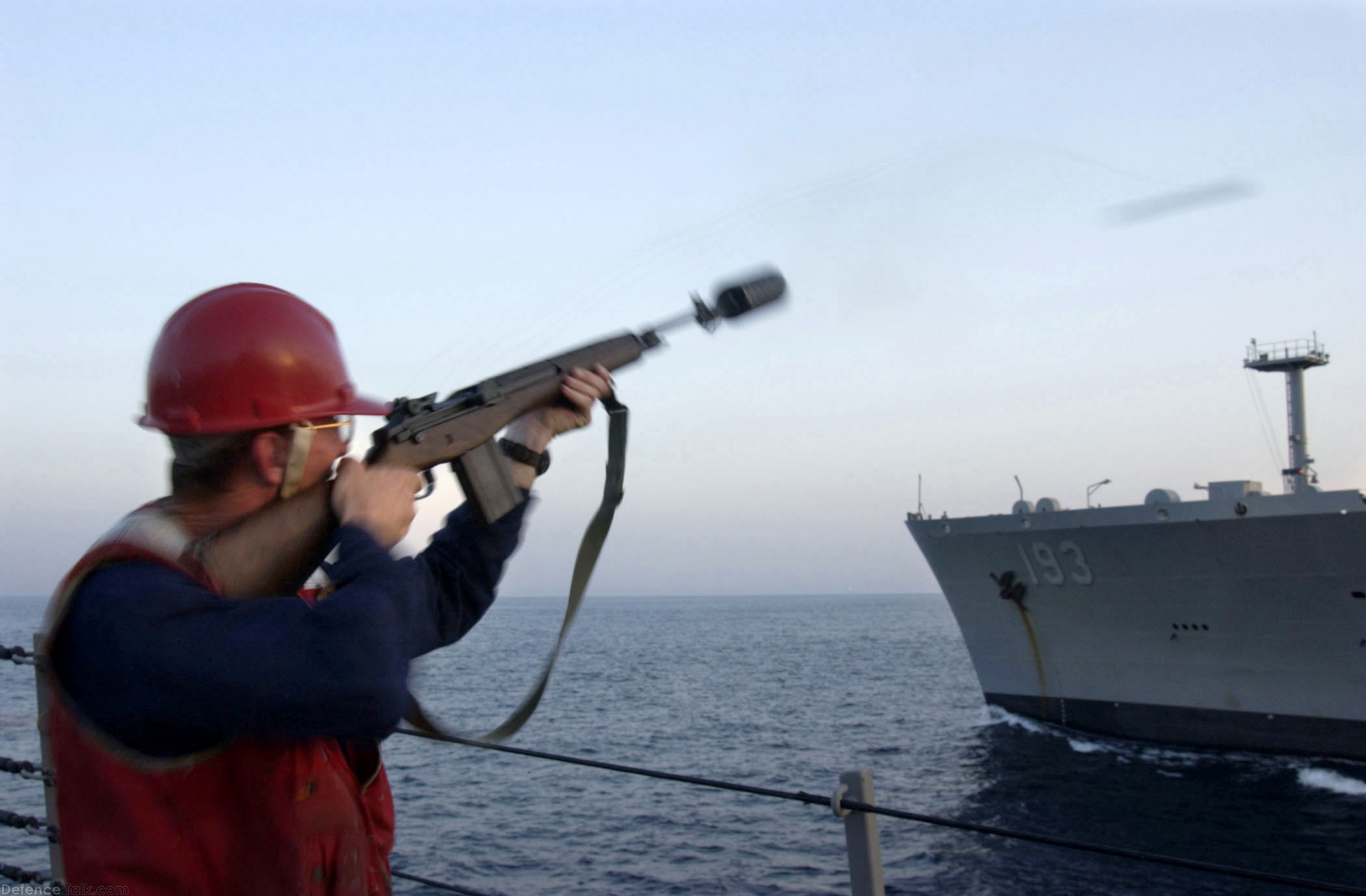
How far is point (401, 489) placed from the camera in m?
1.70

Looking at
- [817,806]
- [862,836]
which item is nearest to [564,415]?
[862,836]

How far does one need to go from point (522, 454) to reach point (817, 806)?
20390mm

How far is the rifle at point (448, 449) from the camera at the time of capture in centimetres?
158

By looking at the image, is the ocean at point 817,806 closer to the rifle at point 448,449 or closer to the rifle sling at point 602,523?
the rifle sling at point 602,523

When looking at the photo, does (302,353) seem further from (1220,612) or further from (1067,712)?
(1067,712)

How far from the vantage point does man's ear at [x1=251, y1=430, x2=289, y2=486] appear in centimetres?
167

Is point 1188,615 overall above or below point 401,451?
below

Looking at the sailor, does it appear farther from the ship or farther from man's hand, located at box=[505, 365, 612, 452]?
the ship

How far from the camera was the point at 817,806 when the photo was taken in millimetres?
20844

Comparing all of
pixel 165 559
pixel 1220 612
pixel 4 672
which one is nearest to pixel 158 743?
pixel 165 559

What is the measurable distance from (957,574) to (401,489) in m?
23.9

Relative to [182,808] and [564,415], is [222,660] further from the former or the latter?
[564,415]

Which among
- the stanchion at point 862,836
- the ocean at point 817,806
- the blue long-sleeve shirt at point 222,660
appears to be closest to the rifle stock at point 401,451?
the blue long-sleeve shirt at point 222,660

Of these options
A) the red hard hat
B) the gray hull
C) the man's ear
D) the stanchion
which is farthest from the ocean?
the stanchion
